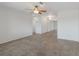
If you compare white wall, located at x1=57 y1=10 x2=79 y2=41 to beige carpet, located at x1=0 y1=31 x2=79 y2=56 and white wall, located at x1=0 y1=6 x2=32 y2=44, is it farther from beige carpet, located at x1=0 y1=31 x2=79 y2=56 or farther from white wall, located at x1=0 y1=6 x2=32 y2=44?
white wall, located at x1=0 y1=6 x2=32 y2=44

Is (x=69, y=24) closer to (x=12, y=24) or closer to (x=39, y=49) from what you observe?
(x=39, y=49)

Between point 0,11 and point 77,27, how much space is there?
178 inches

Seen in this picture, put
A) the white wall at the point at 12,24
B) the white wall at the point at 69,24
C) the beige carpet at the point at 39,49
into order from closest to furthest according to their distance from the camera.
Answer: the beige carpet at the point at 39,49
the white wall at the point at 12,24
the white wall at the point at 69,24

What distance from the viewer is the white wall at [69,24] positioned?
6.36m

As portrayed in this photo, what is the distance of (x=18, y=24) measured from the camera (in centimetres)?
719

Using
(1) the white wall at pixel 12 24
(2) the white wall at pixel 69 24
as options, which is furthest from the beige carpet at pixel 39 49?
(2) the white wall at pixel 69 24

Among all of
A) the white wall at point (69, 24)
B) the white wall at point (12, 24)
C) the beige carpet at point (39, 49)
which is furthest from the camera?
the white wall at point (69, 24)

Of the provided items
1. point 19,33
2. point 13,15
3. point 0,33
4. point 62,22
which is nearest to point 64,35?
point 62,22

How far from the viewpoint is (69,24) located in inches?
266

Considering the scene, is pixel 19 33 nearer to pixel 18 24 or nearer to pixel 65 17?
pixel 18 24

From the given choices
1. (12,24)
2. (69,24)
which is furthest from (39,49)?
(69,24)

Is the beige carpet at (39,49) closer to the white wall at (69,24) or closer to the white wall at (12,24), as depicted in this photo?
the white wall at (12,24)

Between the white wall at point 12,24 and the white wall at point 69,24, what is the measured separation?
9.04 ft

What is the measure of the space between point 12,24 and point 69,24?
3.64m
